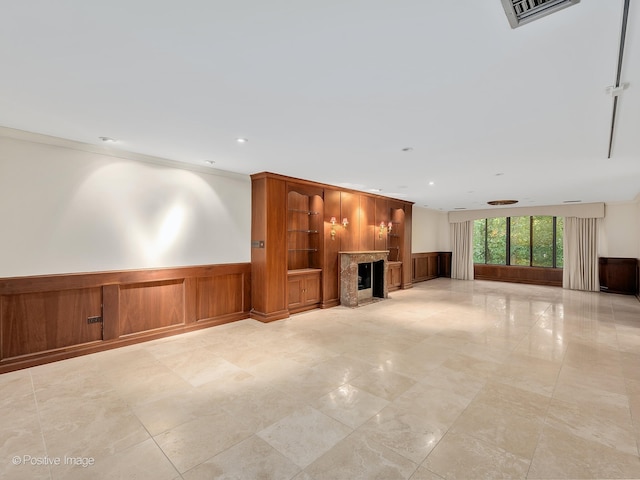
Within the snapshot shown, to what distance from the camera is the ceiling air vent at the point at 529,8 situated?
150 cm

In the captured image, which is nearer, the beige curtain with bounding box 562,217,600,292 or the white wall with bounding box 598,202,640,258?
the white wall with bounding box 598,202,640,258

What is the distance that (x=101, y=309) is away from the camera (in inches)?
158

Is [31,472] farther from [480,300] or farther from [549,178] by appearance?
[480,300]

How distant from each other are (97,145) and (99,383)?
290 centimetres

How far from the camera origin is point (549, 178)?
5609 millimetres

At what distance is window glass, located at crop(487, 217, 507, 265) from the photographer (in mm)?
11406

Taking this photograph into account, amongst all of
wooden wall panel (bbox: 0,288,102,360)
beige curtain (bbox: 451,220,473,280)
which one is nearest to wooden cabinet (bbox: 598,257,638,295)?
beige curtain (bbox: 451,220,473,280)

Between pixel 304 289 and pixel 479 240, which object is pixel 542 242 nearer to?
pixel 479 240

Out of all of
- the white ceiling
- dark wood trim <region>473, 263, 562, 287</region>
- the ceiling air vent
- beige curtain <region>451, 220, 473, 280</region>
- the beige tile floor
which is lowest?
the beige tile floor

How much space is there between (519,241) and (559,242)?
1.16m

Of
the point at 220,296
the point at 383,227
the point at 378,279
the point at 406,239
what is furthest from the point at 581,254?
the point at 220,296

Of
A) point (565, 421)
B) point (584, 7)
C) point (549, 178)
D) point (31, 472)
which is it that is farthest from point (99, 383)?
point (549, 178)

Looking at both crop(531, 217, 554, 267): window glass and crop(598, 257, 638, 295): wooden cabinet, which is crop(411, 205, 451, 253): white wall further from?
crop(598, 257, 638, 295): wooden cabinet

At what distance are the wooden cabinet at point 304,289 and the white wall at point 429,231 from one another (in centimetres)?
542
